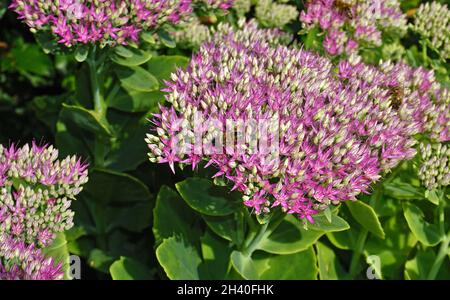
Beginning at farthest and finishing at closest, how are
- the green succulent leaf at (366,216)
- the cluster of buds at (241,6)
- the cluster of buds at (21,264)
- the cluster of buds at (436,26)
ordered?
the cluster of buds at (241,6), the cluster of buds at (436,26), the green succulent leaf at (366,216), the cluster of buds at (21,264)

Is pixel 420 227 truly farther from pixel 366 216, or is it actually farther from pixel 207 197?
pixel 207 197

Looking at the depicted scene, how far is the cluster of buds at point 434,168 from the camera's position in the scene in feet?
6.35

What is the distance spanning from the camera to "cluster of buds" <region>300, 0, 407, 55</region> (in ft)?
7.34

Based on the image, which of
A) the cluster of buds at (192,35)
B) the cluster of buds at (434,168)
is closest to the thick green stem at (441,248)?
the cluster of buds at (434,168)

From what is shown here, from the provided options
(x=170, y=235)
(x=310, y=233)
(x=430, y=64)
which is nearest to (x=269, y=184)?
(x=310, y=233)

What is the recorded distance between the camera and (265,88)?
1.79 metres

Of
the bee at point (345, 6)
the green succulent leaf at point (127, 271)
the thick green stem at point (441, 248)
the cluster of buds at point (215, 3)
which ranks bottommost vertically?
the green succulent leaf at point (127, 271)

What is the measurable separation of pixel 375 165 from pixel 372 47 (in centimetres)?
84

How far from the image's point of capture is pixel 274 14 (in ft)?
8.70

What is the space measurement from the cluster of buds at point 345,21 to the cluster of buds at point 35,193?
1.01 m

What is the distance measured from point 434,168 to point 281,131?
60 cm

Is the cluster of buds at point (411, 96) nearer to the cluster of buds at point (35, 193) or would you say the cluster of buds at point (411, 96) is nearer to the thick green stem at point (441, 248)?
the thick green stem at point (441, 248)

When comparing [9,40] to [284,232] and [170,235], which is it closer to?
[170,235]

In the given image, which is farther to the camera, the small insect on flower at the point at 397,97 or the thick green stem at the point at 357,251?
the thick green stem at the point at 357,251
